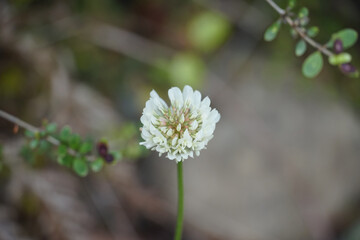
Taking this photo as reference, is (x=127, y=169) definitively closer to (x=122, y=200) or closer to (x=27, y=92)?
A: (x=122, y=200)

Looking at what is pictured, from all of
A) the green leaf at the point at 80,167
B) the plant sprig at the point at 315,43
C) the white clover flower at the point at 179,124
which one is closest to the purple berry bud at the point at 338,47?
the plant sprig at the point at 315,43

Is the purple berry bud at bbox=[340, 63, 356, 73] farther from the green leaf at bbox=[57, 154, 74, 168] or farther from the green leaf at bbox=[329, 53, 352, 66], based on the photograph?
the green leaf at bbox=[57, 154, 74, 168]

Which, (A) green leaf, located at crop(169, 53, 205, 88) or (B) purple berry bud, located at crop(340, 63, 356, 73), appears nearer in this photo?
(B) purple berry bud, located at crop(340, 63, 356, 73)

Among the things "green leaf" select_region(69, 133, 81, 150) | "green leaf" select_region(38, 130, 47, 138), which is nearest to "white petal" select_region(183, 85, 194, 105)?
"green leaf" select_region(69, 133, 81, 150)

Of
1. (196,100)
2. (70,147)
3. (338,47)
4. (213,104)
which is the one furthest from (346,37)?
(213,104)

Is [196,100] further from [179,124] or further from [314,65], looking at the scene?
[314,65]

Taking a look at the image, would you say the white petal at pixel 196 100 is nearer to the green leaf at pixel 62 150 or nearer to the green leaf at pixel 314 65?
the green leaf at pixel 314 65

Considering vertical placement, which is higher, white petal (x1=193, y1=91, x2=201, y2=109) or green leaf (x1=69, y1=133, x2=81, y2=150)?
green leaf (x1=69, y1=133, x2=81, y2=150)
